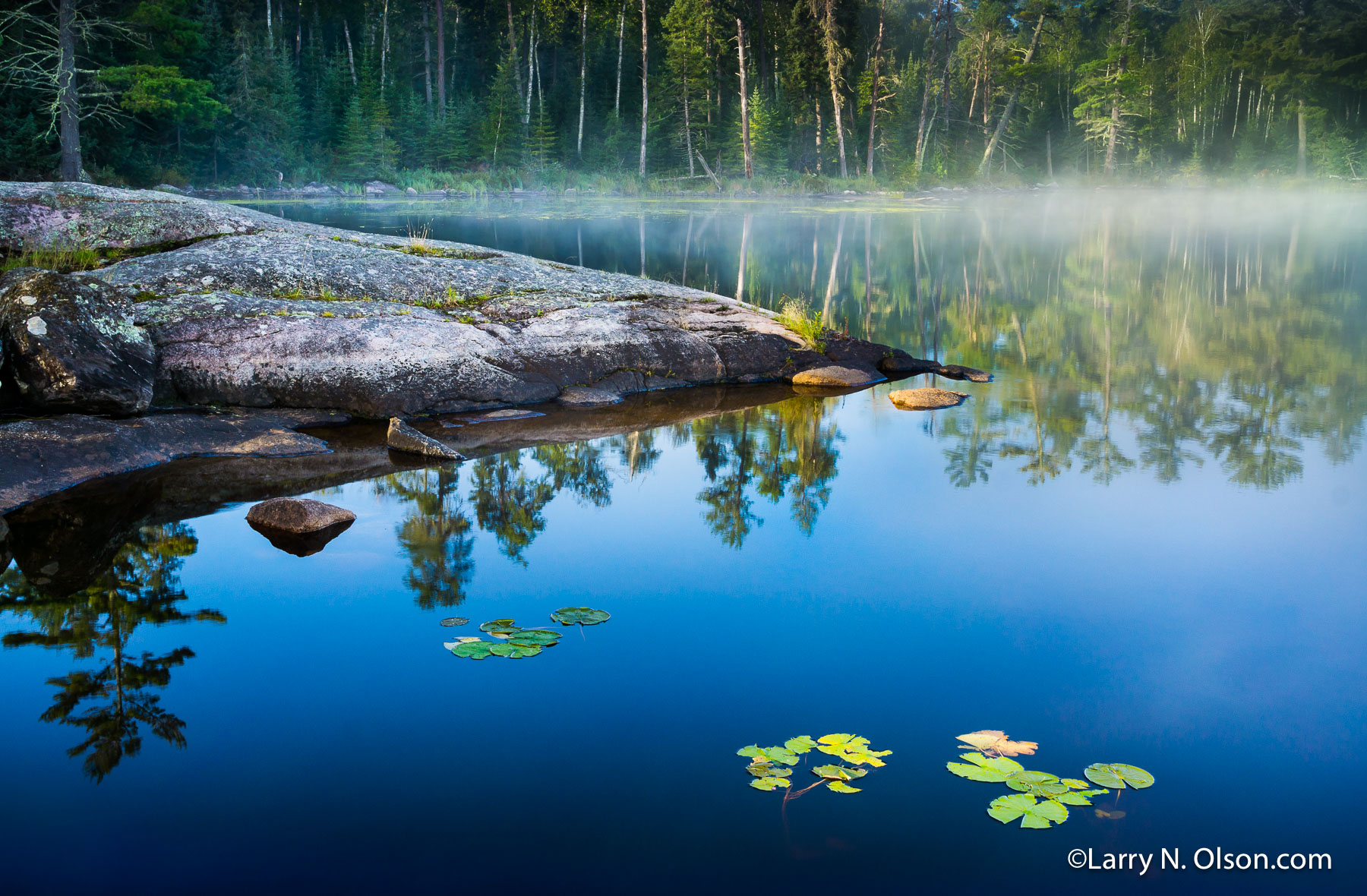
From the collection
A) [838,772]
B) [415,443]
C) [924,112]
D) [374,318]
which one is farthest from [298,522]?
[924,112]

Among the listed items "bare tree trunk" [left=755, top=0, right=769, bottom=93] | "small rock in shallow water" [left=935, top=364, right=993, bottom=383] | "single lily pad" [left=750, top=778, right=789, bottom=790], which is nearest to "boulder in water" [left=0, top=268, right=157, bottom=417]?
"single lily pad" [left=750, top=778, right=789, bottom=790]

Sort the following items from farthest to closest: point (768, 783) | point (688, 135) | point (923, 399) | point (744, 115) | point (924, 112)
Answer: point (924, 112), point (688, 135), point (744, 115), point (923, 399), point (768, 783)

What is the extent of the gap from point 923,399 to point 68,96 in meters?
25.8

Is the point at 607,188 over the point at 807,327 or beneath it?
over

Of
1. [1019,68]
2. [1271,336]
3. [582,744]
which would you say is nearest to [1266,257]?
[1271,336]

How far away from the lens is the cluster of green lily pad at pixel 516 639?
425 cm

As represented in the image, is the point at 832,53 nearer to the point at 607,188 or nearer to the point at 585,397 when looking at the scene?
the point at 607,188

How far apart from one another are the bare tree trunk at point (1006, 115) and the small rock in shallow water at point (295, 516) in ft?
172

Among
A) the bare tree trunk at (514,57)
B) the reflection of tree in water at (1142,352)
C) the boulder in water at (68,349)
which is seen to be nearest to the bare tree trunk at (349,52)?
the bare tree trunk at (514,57)

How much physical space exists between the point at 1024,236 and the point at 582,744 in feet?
90.6

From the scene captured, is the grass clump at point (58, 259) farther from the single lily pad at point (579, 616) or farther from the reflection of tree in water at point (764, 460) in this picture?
the single lily pad at point (579, 616)

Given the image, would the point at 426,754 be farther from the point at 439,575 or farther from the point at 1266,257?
the point at 1266,257

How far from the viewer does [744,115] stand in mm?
45656

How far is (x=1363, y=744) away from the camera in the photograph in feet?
11.9
